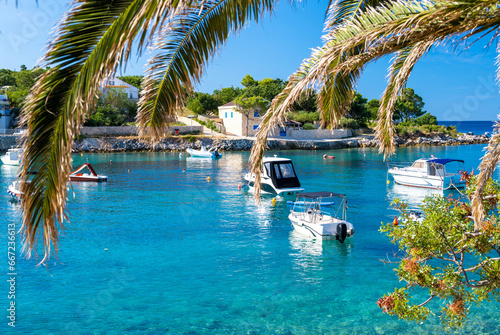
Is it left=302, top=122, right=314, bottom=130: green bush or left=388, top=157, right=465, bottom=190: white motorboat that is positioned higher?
left=302, top=122, right=314, bottom=130: green bush

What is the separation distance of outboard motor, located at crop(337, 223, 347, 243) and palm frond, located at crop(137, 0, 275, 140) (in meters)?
14.8

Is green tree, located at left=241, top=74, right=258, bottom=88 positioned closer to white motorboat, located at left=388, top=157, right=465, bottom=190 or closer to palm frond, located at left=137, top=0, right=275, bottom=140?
white motorboat, located at left=388, top=157, right=465, bottom=190

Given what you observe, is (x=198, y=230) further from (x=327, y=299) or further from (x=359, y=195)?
(x=359, y=195)

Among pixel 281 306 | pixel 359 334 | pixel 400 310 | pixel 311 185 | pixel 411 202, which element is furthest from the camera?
pixel 311 185

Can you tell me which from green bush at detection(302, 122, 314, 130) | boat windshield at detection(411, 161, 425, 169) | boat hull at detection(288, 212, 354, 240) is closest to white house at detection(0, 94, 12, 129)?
green bush at detection(302, 122, 314, 130)

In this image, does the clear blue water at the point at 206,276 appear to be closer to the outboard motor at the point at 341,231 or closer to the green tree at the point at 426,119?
the outboard motor at the point at 341,231

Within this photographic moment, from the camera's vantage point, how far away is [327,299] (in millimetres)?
13500

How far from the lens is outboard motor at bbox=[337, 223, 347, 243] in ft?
62.3

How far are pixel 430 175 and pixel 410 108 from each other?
74876 millimetres

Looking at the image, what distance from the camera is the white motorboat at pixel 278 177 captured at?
3103 cm

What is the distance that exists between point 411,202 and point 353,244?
12.0 m

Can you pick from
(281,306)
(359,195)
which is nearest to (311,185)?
(359,195)

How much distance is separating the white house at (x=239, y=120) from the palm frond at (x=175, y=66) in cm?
7398

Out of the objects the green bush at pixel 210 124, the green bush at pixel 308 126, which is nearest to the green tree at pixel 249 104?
the green bush at pixel 210 124
